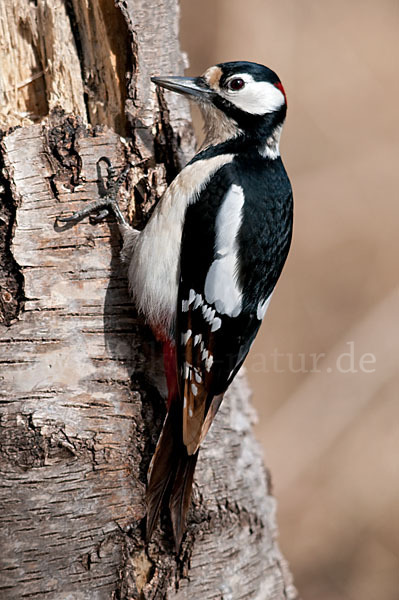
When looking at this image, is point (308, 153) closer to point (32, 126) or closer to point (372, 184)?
point (372, 184)

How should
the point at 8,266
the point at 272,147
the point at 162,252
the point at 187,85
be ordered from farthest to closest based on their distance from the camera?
the point at 272,147, the point at 187,85, the point at 162,252, the point at 8,266

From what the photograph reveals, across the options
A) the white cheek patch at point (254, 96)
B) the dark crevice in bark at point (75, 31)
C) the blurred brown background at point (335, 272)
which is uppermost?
the dark crevice in bark at point (75, 31)

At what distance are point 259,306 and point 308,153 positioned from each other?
245 cm

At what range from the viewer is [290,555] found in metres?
4.42

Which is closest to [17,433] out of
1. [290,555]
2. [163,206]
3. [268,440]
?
[163,206]

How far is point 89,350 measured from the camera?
222 centimetres

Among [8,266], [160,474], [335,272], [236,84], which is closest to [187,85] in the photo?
[236,84]

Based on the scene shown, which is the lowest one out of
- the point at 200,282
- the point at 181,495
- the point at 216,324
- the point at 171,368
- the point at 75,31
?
the point at 181,495

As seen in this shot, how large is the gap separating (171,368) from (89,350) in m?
0.28

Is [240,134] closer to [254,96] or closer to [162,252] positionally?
[254,96]

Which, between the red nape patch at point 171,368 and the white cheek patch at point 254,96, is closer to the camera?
the red nape patch at point 171,368

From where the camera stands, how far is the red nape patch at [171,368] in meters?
2.29

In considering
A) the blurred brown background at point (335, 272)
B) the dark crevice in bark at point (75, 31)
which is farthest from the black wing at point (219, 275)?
the blurred brown background at point (335, 272)

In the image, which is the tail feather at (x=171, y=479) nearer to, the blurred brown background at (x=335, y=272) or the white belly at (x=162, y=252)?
the white belly at (x=162, y=252)
